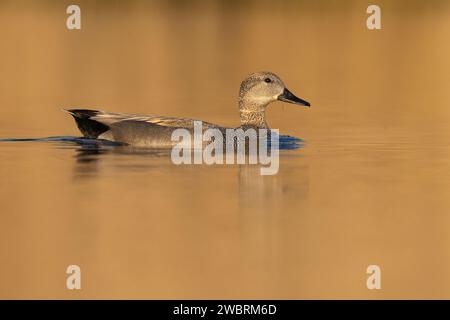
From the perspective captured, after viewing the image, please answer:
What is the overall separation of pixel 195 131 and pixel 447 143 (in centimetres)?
284

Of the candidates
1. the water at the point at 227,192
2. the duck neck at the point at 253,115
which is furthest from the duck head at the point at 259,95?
the water at the point at 227,192

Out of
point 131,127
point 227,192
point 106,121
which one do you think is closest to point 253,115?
point 131,127

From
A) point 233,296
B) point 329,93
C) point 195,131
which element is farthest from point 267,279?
point 329,93

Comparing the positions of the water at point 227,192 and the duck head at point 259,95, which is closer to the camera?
the water at point 227,192

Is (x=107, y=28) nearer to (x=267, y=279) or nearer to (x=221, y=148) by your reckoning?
(x=221, y=148)

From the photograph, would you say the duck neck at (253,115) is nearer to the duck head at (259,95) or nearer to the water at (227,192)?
the duck head at (259,95)

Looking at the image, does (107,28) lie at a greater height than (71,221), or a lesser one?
greater

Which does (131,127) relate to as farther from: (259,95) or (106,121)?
(259,95)

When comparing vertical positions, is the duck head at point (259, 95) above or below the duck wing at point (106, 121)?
above

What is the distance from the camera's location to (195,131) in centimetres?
1473

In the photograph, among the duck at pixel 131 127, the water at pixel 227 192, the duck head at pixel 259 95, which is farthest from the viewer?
the duck head at pixel 259 95

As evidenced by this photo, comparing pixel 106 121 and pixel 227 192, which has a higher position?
pixel 106 121

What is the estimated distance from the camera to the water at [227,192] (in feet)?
29.7

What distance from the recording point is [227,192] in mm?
11805
